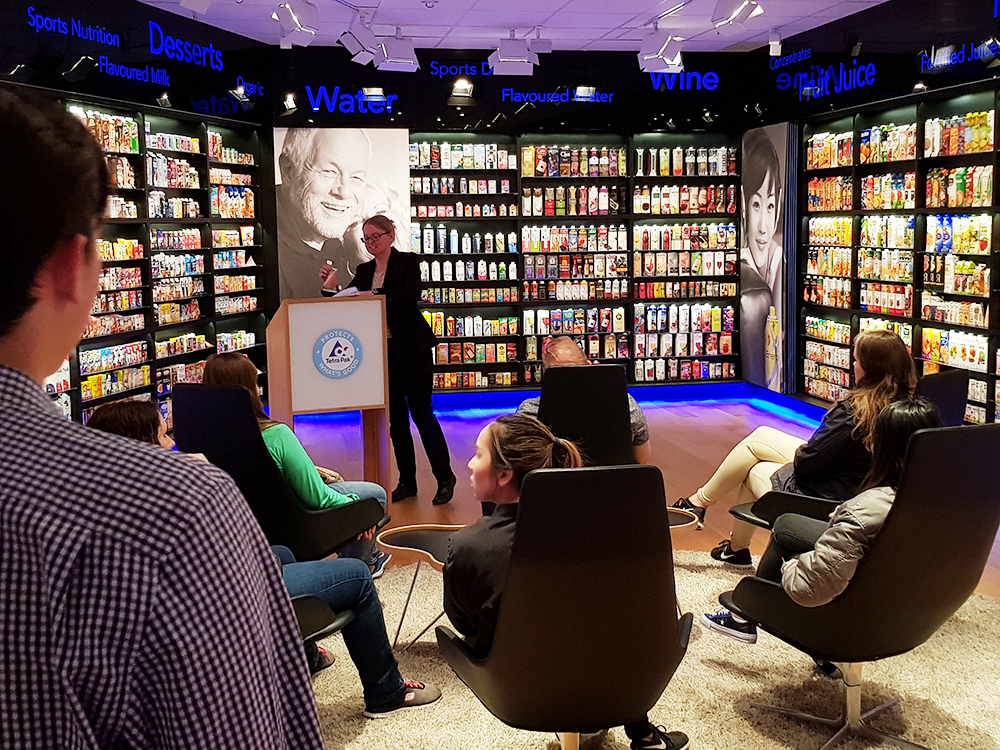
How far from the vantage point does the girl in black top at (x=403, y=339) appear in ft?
20.1

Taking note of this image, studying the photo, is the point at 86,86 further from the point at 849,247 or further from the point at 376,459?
the point at 849,247

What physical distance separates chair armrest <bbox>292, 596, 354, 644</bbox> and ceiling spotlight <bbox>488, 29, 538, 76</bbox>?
6.69 meters

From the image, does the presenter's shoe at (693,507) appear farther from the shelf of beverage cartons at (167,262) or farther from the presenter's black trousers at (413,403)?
Result: the shelf of beverage cartons at (167,262)

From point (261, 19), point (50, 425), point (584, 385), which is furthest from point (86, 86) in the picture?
point (50, 425)

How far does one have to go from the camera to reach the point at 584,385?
176 inches

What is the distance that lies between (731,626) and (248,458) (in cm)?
201

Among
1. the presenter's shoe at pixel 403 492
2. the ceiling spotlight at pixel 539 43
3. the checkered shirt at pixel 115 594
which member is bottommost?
the presenter's shoe at pixel 403 492

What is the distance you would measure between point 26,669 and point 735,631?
11.8 feet

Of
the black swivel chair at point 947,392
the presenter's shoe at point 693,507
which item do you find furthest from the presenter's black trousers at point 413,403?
the black swivel chair at point 947,392

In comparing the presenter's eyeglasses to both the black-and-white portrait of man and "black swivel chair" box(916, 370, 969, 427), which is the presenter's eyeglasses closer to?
"black swivel chair" box(916, 370, 969, 427)

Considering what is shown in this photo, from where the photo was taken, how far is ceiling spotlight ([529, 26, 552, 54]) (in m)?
9.15

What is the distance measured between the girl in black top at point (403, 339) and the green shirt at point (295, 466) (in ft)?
7.49

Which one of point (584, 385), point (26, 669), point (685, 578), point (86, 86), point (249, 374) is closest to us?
point (26, 669)

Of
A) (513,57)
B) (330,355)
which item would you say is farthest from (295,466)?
(513,57)
